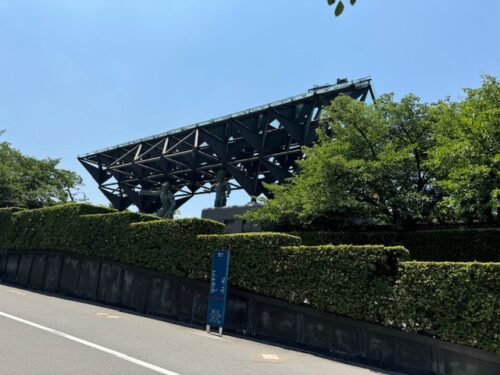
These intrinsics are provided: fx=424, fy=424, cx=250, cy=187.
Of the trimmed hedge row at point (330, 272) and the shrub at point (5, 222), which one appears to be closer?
the trimmed hedge row at point (330, 272)

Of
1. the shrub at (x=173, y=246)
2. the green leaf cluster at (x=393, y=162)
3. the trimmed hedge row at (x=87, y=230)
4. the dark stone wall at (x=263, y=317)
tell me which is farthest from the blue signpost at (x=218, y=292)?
the green leaf cluster at (x=393, y=162)

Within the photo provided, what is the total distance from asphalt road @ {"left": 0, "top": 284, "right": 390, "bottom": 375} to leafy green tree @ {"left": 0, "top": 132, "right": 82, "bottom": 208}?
976 inches

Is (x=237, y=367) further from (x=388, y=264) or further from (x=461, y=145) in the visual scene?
(x=461, y=145)

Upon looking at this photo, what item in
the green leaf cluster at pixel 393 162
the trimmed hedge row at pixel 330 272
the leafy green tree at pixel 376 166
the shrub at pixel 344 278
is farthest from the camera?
the leafy green tree at pixel 376 166

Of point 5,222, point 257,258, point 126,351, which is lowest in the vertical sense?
point 126,351

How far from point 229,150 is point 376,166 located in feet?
88.8

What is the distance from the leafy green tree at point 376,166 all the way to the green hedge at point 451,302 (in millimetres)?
6142

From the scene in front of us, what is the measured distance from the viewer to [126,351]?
27.0 ft

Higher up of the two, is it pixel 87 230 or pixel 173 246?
pixel 87 230

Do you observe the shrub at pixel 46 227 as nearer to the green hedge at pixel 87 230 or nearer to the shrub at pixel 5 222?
the green hedge at pixel 87 230

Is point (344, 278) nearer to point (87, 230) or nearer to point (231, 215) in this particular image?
point (87, 230)

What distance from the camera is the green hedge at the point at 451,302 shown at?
8.57 meters

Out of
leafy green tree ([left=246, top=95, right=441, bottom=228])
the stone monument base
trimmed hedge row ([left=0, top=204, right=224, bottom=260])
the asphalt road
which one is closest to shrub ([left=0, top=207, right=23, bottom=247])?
trimmed hedge row ([left=0, top=204, right=224, bottom=260])

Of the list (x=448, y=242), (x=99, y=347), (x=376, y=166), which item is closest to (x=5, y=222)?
(x=99, y=347)
